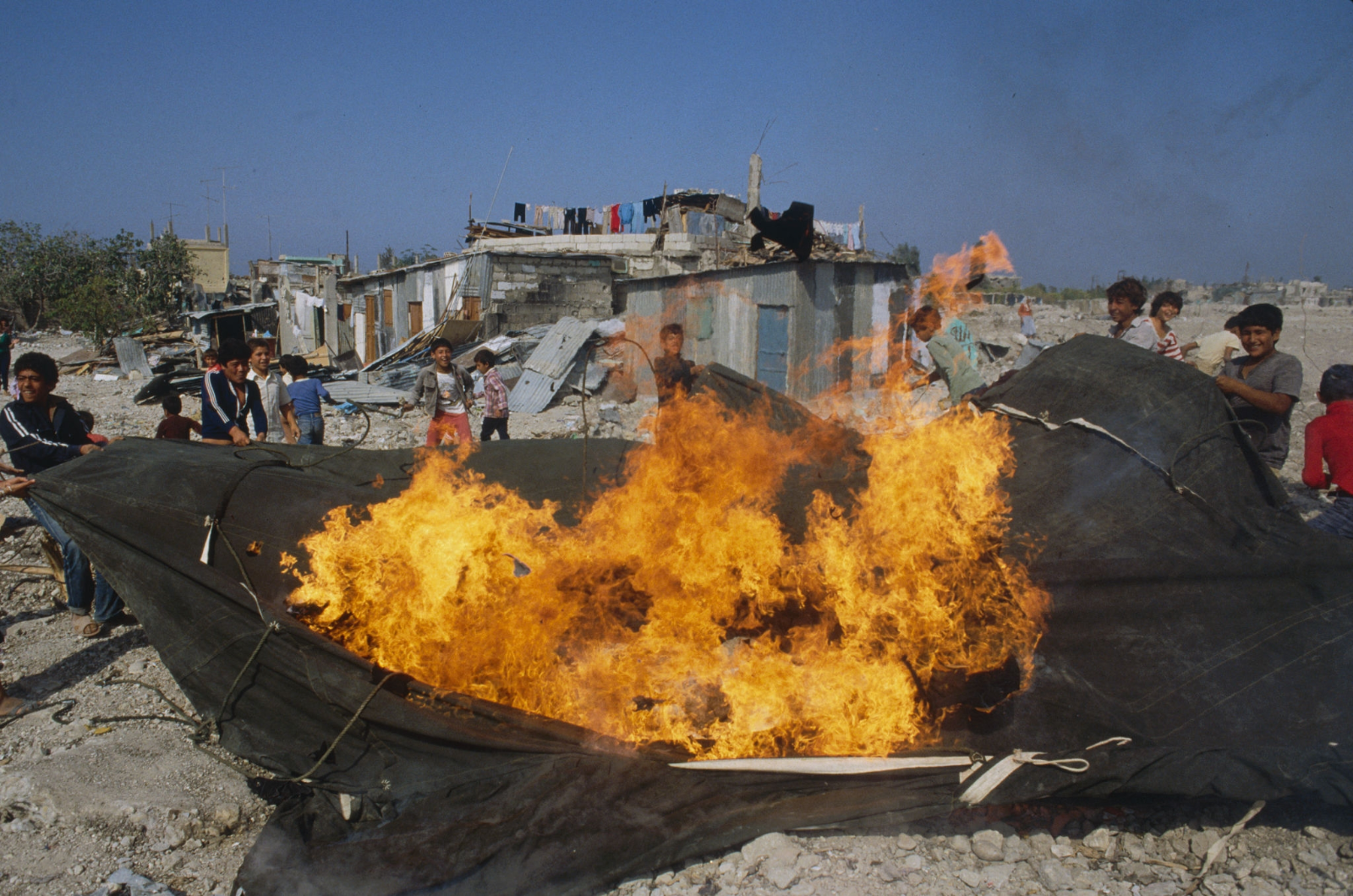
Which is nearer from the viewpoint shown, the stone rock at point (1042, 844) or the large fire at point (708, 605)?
the stone rock at point (1042, 844)

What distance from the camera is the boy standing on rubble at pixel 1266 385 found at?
432 centimetres

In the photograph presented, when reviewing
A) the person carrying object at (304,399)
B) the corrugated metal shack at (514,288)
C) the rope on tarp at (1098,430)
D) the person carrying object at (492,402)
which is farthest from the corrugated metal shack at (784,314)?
the rope on tarp at (1098,430)

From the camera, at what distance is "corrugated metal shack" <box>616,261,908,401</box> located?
48.4 feet

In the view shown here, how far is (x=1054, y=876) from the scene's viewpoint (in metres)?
2.64

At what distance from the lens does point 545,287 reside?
16.5 m

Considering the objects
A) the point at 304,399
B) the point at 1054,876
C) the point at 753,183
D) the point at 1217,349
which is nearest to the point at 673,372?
the point at 1054,876

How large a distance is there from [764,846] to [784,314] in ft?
42.6

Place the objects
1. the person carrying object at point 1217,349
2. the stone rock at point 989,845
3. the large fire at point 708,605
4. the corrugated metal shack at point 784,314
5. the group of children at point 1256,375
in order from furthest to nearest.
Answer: the corrugated metal shack at point 784,314 → the person carrying object at point 1217,349 → the group of children at point 1256,375 → the large fire at point 708,605 → the stone rock at point 989,845

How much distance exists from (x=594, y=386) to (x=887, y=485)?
12.1 meters

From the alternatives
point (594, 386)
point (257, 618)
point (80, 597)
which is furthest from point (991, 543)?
point (594, 386)

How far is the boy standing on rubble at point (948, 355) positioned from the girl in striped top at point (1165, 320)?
1.30 metres

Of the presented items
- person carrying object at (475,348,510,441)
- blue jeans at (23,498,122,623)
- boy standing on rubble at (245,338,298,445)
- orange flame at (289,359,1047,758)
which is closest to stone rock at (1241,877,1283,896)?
orange flame at (289,359,1047,758)

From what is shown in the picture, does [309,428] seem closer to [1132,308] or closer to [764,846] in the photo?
[764,846]

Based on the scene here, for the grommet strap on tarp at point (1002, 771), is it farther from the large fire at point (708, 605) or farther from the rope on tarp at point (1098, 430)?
the rope on tarp at point (1098, 430)
